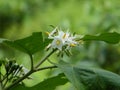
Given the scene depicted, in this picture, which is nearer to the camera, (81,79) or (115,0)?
(81,79)

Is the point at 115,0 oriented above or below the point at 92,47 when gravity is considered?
above

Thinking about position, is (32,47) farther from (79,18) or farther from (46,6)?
(46,6)

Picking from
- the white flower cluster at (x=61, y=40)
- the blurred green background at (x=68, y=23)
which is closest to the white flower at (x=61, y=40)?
the white flower cluster at (x=61, y=40)

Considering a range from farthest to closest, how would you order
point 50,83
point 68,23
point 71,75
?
point 68,23
point 50,83
point 71,75

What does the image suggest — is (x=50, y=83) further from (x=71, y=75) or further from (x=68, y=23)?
(x=68, y=23)

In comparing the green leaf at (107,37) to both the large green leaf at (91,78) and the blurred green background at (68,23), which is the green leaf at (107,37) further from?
the blurred green background at (68,23)

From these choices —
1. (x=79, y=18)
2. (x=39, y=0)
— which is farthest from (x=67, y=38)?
(x=39, y=0)

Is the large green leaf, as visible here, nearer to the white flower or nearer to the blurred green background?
the white flower

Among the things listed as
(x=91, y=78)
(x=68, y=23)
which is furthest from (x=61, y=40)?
(x=68, y=23)
